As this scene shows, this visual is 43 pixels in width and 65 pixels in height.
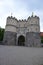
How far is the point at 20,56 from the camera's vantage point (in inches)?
202

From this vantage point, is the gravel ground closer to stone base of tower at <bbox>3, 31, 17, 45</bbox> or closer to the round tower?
stone base of tower at <bbox>3, 31, 17, 45</bbox>

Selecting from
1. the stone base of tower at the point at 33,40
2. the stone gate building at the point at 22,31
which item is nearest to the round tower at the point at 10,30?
the stone gate building at the point at 22,31

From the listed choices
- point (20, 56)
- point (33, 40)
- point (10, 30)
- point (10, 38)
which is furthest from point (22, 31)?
point (20, 56)

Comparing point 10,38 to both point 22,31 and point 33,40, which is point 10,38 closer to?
point 22,31

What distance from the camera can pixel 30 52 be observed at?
17.8 ft

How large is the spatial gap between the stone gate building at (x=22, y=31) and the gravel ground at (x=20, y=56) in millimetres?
6817

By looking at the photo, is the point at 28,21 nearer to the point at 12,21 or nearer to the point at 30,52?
the point at 12,21

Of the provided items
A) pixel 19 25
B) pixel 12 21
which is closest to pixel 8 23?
pixel 12 21

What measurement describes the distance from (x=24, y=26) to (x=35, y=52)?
Answer: 31.5ft

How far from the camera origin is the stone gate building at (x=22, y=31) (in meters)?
12.8

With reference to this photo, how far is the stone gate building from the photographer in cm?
1278

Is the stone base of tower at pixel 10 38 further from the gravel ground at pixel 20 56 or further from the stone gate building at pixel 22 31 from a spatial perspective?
the gravel ground at pixel 20 56

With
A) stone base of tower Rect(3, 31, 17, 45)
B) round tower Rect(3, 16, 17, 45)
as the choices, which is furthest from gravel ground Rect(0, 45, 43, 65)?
round tower Rect(3, 16, 17, 45)

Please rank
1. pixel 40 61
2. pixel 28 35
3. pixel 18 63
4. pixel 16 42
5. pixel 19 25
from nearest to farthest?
1. pixel 18 63
2. pixel 40 61
3. pixel 28 35
4. pixel 16 42
5. pixel 19 25
